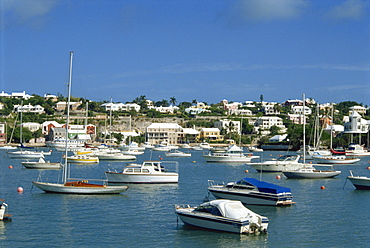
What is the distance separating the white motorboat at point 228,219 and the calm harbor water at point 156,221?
14.2 inches

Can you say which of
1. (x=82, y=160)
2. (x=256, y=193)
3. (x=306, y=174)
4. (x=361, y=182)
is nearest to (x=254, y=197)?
(x=256, y=193)

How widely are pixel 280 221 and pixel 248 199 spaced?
4.29 metres

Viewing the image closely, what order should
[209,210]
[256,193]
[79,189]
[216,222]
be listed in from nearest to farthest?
1. [216,222]
2. [209,210]
3. [256,193]
4. [79,189]

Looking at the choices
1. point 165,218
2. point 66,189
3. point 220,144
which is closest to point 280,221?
point 165,218

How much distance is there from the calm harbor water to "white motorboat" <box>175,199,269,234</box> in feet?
1.18

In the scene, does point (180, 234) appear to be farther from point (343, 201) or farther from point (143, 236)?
point (343, 201)

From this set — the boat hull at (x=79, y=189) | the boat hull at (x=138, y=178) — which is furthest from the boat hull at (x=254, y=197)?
the boat hull at (x=138, y=178)

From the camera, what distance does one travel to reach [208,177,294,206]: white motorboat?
112ft

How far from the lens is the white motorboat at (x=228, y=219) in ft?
85.1

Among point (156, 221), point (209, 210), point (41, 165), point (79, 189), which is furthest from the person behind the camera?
point (41, 165)

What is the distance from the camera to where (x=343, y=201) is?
39.0m

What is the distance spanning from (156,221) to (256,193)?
7.30m

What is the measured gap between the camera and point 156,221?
30.4 metres

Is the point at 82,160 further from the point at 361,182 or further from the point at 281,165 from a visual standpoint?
the point at 361,182
